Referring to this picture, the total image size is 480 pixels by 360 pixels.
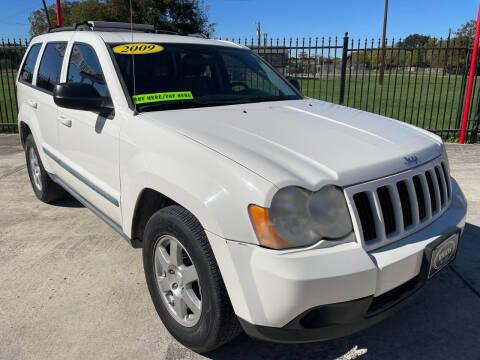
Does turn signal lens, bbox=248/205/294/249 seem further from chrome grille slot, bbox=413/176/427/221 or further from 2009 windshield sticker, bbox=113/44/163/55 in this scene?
2009 windshield sticker, bbox=113/44/163/55

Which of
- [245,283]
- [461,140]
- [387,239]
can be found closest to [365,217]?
[387,239]

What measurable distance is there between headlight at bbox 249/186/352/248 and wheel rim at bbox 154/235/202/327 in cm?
54

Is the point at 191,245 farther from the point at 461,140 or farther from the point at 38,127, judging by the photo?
the point at 461,140

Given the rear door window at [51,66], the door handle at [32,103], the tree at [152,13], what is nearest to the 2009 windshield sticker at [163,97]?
the rear door window at [51,66]

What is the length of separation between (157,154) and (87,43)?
4.91 ft

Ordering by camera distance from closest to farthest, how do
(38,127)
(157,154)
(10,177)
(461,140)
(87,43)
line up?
(157,154)
(87,43)
(38,127)
(10,177)
(461,140)

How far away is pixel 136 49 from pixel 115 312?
1872mm

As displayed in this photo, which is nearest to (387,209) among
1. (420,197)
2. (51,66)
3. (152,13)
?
(420,197)

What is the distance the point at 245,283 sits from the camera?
5.89 feet

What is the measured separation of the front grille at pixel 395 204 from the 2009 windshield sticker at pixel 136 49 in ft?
6.43

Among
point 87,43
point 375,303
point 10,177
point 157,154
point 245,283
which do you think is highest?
point 87,43

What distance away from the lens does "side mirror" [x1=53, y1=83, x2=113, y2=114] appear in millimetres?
2648

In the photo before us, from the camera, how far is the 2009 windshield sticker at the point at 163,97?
107 inches

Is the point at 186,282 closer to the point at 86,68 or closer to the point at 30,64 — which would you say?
the point at 86,68
